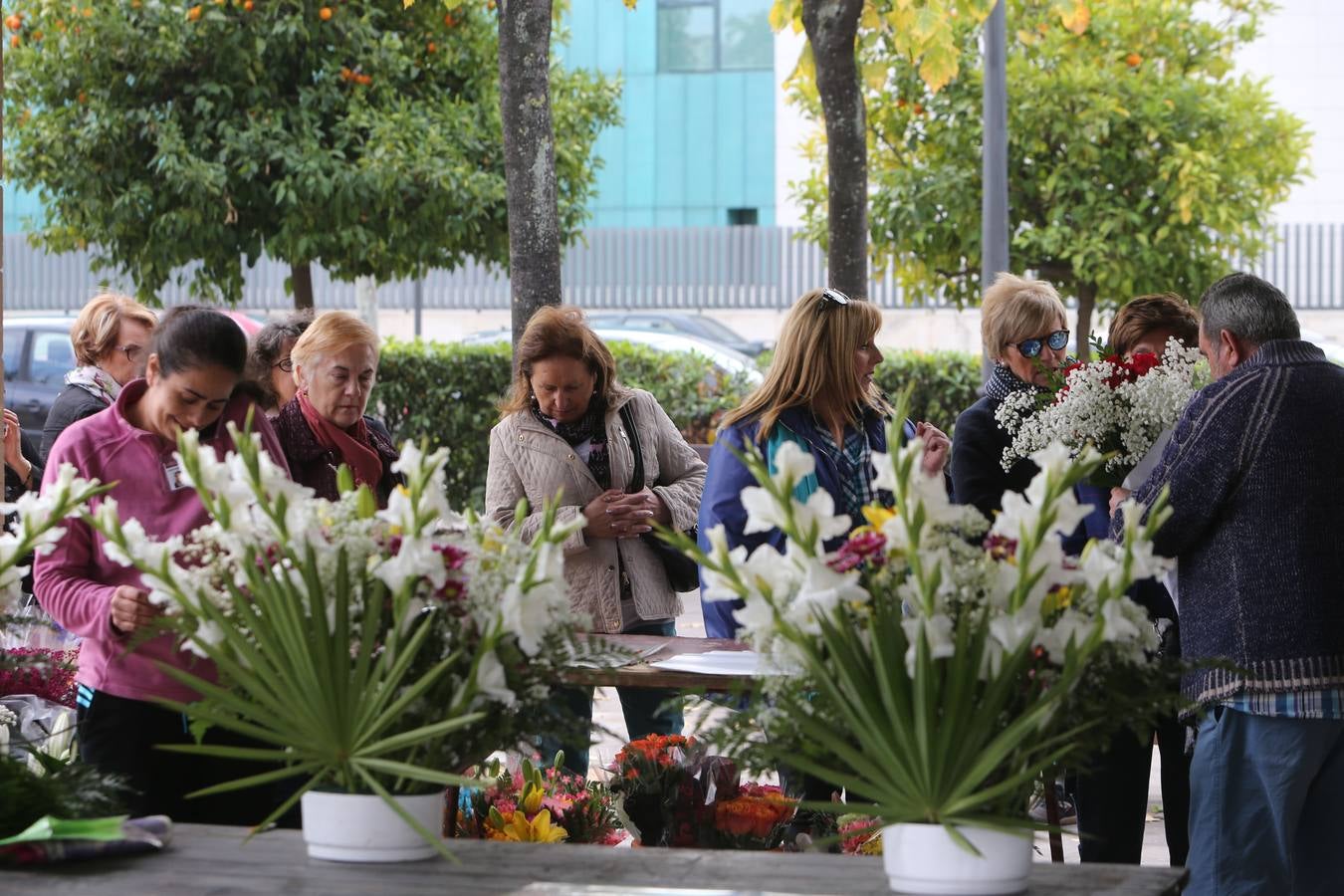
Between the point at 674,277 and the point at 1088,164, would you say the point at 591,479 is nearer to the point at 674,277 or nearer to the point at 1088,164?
the point at 1088,164

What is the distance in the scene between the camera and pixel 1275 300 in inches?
142

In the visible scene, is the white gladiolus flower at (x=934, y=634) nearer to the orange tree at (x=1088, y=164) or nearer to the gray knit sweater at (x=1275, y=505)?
the gray knit sweater at (x=1275, y=505)

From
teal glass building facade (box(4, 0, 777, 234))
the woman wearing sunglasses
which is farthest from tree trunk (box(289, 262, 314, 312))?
teal glass building facade (box(4, 0, 777, 234))

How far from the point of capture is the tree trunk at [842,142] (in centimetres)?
626

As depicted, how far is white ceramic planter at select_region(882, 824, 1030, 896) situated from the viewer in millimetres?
2203

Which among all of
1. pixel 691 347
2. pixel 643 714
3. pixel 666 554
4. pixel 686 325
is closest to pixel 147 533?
pixel 666 554

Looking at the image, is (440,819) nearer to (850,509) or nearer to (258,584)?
(258,584)

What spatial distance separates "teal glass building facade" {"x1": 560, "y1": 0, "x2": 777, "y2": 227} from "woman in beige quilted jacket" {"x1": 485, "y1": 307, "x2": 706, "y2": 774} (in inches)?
857

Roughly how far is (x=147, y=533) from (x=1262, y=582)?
88.1 inches

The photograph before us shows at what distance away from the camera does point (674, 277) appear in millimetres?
25078

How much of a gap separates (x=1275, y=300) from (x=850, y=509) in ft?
3.59

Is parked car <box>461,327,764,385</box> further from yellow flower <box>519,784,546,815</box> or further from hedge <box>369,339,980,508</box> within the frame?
yellow flower <box>519,784,546,815</box>

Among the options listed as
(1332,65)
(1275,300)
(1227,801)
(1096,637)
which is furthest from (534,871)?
(1332,65)

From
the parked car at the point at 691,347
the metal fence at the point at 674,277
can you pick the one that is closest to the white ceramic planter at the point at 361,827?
the parked car at the point at 691,347
